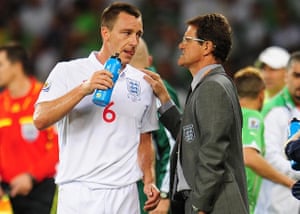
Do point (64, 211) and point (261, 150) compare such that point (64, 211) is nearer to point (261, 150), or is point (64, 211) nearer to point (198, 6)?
point (261, 150)

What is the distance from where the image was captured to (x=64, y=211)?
19.5 feet

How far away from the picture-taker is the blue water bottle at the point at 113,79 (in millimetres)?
5551

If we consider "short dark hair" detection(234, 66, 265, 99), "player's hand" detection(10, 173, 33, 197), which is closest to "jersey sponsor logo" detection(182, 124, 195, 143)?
"short dark hair" detection(234, 66, 265, 99)

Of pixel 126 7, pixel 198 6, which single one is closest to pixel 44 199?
pixel 126 7

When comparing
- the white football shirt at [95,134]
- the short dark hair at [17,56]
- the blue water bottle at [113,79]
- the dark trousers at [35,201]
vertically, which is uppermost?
the blue water bottle at [113,79]

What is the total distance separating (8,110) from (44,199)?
85 centimetres

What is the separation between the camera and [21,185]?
812 cm

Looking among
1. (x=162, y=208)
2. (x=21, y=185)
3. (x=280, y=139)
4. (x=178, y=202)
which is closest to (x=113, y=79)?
(x=178, y=202)

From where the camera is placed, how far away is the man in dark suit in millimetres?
5535

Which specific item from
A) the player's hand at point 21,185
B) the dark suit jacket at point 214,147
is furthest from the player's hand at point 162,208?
the player's hand at point 21,185

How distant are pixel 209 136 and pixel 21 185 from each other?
118 inches

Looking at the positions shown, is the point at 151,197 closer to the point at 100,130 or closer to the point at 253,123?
the point at 100,130

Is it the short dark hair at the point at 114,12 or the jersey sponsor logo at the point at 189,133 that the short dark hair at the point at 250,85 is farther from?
the jersey sponsor logo at the point at 189,133

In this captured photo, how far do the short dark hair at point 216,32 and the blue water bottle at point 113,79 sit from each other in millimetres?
575
